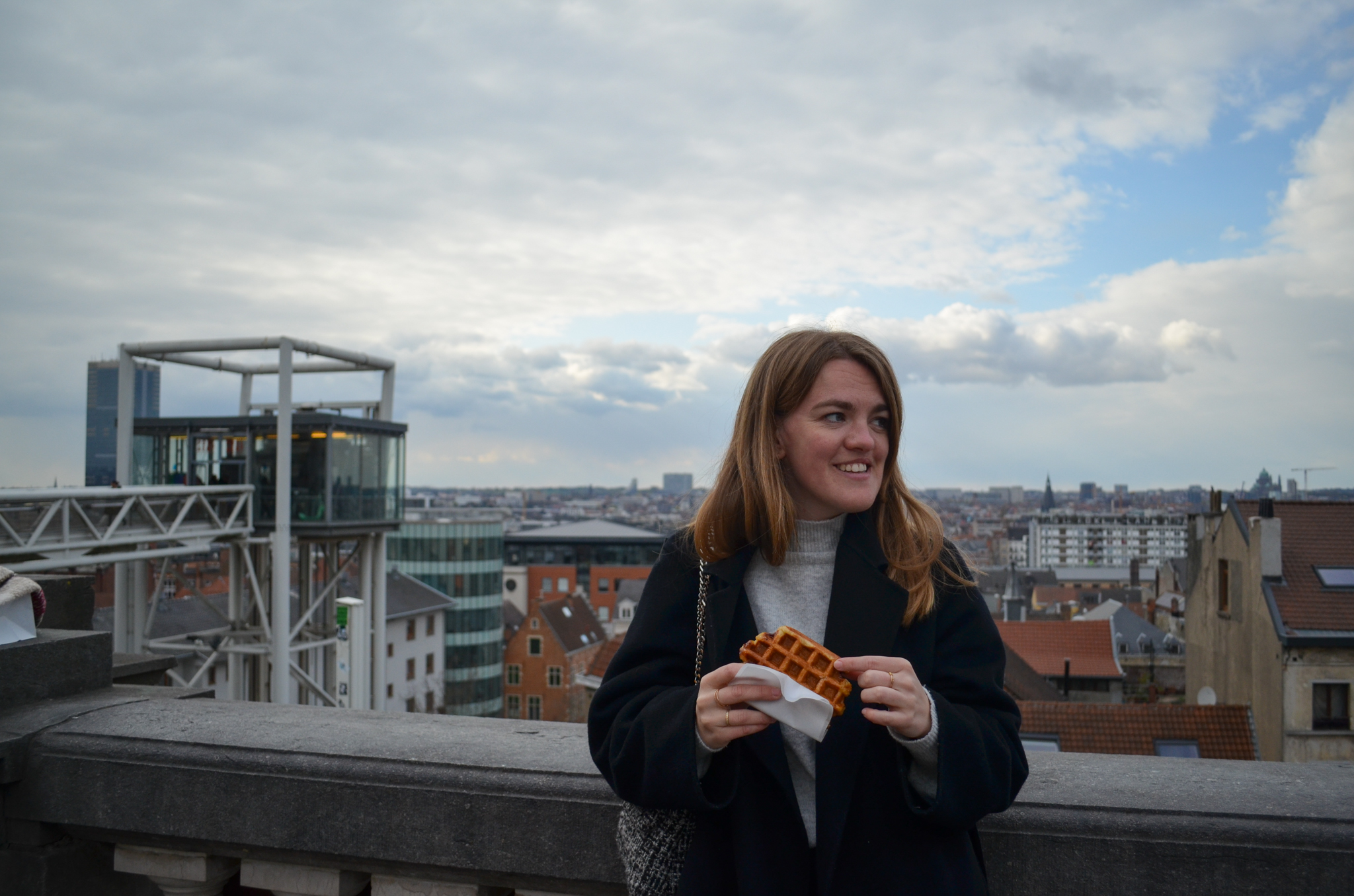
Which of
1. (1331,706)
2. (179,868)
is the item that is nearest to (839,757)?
(179,868)

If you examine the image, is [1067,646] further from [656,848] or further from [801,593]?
[656,848]

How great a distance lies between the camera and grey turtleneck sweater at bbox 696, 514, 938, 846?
228cm

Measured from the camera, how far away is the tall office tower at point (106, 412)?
65.9ft

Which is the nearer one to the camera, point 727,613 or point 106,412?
point 727,613

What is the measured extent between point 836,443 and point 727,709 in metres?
0.73

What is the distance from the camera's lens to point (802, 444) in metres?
2.41

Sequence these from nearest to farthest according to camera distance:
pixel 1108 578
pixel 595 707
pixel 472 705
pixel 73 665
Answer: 1. pixel 595 707
2. pixel 73 665
3. pixel 472 705
4. pixel 1108 578

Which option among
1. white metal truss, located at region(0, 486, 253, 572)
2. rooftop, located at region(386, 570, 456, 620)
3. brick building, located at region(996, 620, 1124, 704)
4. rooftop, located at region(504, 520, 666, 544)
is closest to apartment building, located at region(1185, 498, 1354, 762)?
brick building, located at region(996, 620, 1124, 704)

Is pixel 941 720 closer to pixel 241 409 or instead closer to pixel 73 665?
pixel 73 665

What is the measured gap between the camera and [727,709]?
2.04m

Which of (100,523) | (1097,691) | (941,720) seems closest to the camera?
(941,720)

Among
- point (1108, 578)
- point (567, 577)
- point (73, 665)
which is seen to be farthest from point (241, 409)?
point (1108, 578)

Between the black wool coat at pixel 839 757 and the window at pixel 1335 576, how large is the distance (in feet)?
91.4

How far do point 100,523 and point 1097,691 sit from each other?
35.4 meters
